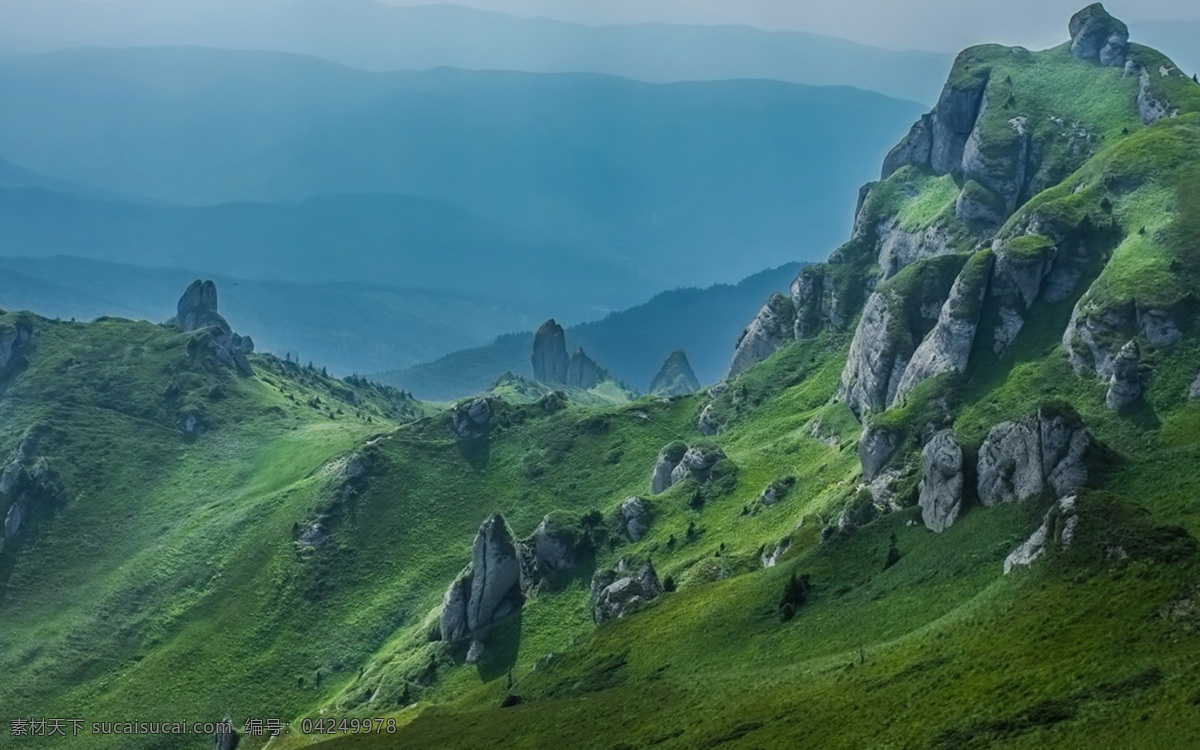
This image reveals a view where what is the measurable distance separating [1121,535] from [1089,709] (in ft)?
75.1

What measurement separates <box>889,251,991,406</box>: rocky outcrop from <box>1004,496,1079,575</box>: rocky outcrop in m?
75.6

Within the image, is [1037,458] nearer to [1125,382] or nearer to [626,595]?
[1125,382]

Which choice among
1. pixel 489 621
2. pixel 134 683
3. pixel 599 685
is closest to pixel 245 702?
pixel 134 683

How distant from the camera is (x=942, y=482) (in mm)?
122688

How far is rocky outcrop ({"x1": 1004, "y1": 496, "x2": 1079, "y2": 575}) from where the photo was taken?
93.7 meters

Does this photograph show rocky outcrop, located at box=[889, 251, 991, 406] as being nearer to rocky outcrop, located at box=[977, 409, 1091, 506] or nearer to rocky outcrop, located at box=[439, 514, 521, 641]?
rocky outcrop, located at box=[977, 409, 1091, 506]

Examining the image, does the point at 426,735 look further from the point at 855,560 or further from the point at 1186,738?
the point at 1186,738

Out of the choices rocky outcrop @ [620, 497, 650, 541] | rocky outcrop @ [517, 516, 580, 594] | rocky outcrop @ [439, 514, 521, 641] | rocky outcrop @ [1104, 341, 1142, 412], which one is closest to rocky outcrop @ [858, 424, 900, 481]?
rocky outcrop @ [1104, 341, 1142, 412]

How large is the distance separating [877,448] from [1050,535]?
63.6 m

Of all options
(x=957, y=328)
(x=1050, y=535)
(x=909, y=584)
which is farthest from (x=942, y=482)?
(x=957, y=328)

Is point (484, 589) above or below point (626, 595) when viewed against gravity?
above

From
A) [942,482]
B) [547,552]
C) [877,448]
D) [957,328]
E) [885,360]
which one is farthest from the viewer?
[885,360]

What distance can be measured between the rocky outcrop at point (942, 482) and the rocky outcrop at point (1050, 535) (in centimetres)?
2062

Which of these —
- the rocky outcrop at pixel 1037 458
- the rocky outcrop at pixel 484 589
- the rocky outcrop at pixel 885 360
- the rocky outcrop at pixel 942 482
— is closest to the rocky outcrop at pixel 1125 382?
the rocky outcrop at pixel 942 482
